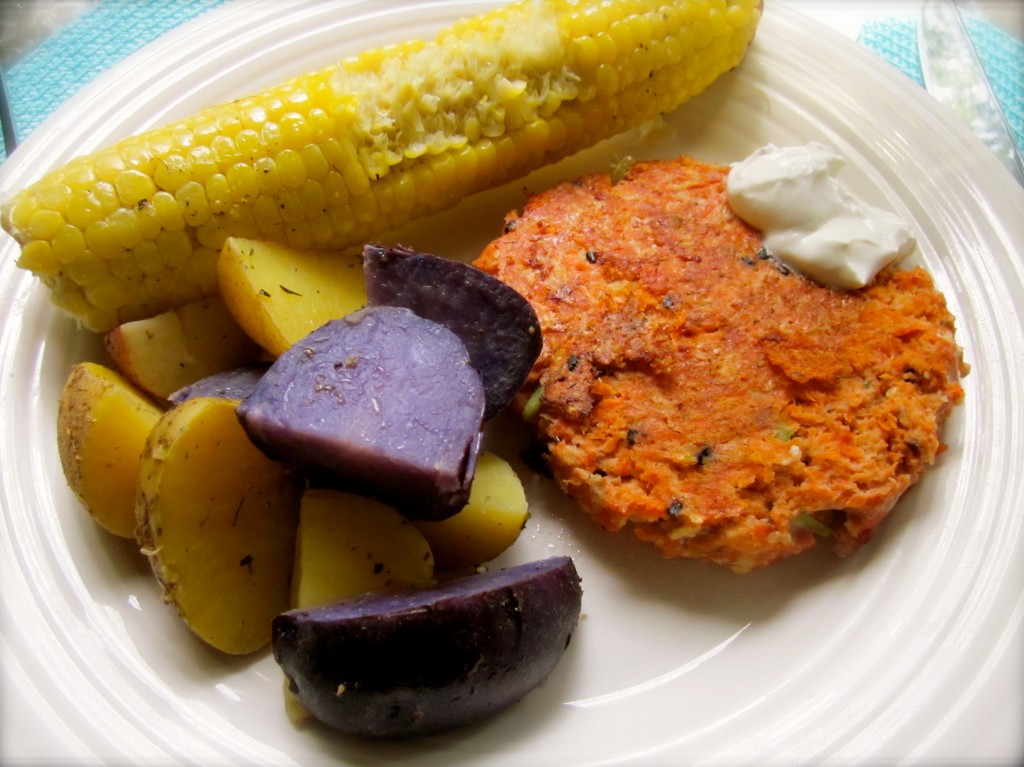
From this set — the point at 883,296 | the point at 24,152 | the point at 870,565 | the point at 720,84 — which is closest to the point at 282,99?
the point at 24,152

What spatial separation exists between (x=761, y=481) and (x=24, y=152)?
2.05 meters

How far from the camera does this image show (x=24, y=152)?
2.17 metres

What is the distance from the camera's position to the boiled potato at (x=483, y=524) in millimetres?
1702

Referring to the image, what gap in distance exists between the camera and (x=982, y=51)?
2.95 metres

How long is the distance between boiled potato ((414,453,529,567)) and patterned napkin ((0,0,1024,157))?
2.04 m

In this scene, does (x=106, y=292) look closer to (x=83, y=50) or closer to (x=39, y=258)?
(x=39, y=258)

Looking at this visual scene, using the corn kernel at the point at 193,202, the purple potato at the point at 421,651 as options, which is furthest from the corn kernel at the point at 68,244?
the purple potato at the point at 421,651

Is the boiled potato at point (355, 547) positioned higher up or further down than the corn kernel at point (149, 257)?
further down

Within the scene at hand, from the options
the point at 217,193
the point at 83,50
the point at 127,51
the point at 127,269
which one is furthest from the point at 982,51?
the point at 83,50

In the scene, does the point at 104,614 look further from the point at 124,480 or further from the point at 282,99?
the point at 282,99

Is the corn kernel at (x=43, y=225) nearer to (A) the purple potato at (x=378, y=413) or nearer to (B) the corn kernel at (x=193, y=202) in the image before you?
(B) the corn kernel at (x=193, y=202)

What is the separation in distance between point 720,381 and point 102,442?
133 centimetres

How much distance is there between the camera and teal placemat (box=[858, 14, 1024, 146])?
2822 mm

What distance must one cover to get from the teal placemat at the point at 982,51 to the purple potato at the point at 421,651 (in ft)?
7.75
